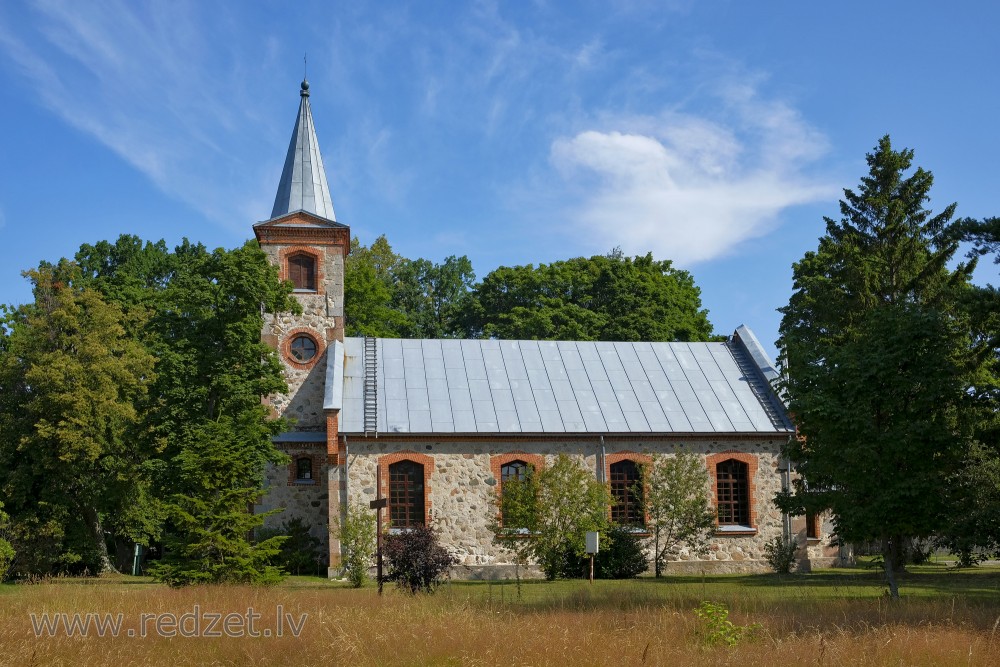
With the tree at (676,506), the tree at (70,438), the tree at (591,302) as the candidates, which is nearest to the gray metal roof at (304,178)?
the tree at (70,438)

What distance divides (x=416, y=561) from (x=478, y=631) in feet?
28.2

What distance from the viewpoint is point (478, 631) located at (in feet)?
37.1

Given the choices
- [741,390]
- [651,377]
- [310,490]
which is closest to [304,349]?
[310,490]

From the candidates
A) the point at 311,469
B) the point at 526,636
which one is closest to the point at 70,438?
the point at 311,469

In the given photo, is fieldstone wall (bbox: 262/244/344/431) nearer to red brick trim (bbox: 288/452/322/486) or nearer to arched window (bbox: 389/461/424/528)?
red brick trim (bbox: 288/452/322/486)

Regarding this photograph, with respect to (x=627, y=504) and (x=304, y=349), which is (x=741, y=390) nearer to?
(x=627, y=504)

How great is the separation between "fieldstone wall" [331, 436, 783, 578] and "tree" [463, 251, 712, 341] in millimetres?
18406

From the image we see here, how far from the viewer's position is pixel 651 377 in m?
29.8

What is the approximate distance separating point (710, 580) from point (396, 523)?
343 inches

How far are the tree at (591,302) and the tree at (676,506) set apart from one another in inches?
729

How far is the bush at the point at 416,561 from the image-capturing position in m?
19.6

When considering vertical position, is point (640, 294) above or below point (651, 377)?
above

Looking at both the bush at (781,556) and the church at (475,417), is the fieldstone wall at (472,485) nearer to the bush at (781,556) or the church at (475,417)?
the church at (475,417)

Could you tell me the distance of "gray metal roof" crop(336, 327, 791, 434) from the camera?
2675 centimetres
